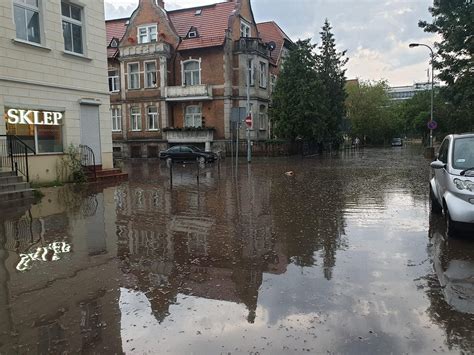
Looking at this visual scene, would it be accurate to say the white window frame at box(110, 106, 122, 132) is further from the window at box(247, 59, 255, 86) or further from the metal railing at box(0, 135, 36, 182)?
the metal railing at box(0, 135, 36, 182)

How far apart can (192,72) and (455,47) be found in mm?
23327

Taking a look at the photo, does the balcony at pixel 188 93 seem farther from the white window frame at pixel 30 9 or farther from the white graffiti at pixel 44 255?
the white graffiti at pixel 44 255

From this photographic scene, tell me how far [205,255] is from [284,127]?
3282cm

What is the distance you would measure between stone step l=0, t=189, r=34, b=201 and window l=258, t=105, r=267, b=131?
96.8 feet

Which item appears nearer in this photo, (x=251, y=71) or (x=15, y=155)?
(x=15, y=155)

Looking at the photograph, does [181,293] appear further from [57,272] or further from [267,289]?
[57,272]

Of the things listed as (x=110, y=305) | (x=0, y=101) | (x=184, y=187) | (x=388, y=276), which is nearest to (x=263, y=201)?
(x=184, y=187)

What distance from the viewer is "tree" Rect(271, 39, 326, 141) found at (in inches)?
1489

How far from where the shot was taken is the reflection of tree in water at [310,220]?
6.72 m

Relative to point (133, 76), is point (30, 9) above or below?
below

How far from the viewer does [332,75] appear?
43.8 m

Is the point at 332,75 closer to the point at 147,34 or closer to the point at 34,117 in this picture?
the point at 147,34

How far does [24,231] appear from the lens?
8.47m

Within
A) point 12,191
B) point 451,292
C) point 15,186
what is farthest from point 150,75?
point 451,292
